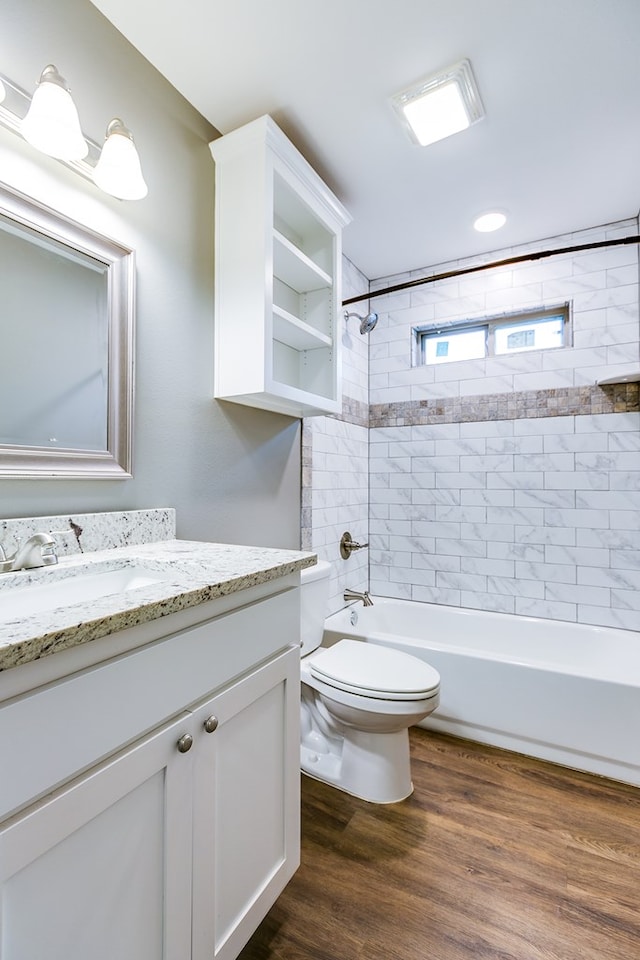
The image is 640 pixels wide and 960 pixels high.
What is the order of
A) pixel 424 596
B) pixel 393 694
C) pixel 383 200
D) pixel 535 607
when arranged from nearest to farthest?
pixel 393 694
pixel 383 200
pixel 535 607
pixel 424 596

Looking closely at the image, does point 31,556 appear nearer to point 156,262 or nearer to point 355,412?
point 156,262

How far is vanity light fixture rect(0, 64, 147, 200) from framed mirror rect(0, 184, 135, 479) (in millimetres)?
141

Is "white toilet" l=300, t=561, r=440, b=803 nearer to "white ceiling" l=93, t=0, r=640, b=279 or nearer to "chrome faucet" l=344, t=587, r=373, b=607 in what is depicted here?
"chrome faucet" l=344, t=587, r=373, b=607

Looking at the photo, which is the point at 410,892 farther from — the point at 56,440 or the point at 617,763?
the point at 56,440

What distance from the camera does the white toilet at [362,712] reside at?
4.97 ft

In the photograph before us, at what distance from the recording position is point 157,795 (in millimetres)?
705

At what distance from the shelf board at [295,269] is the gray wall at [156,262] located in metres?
0.27

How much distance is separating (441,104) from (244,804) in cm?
217

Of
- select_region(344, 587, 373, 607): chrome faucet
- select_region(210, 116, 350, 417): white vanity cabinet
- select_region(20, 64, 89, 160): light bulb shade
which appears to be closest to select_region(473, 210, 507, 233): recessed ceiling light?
select_region(210, 116, 350, 417): white vanity cabinet

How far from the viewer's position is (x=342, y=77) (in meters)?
1.46

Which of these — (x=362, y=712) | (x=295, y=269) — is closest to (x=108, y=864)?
(x=362, y=712)

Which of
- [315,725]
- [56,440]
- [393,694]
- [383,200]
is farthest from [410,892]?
[383,200]

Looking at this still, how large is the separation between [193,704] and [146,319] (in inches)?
44.4

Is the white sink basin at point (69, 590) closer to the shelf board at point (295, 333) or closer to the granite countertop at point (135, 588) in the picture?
the granite countertop at point (135, 588)
